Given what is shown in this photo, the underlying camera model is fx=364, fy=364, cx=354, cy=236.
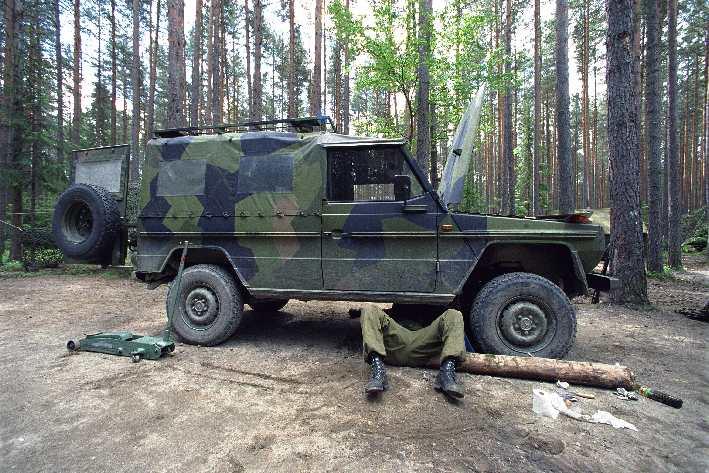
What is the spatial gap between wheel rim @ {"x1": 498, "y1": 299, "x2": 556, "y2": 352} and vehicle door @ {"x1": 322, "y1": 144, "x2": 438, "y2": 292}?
84 cm

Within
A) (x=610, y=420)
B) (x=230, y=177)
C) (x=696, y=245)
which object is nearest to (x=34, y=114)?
(x=230, y=177)

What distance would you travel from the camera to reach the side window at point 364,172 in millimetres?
4113

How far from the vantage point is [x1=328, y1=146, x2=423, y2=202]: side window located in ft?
13.5

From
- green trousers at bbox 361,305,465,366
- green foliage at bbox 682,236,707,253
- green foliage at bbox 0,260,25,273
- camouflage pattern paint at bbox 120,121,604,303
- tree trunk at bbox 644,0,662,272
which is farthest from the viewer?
green foliage at bbox 682,236,707,253

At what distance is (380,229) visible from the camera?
13.0 ft

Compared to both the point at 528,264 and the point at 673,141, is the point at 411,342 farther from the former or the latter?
the point at 673,141

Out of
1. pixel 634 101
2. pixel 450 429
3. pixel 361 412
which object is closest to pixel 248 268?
pixel 361 412

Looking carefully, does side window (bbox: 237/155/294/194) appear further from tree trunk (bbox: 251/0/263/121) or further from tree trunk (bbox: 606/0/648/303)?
tree trunk (bbox: 251/0/263/121)

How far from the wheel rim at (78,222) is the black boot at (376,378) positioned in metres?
4.00

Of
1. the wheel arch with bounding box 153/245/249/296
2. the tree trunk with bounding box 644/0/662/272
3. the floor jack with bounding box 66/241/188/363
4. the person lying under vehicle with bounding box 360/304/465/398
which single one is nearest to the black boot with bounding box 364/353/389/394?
the person lying under vehicle with bounding box 360/304/465/398

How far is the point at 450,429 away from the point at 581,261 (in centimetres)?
239

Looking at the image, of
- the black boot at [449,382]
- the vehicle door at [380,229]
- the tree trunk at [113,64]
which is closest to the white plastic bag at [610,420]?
the black boot at [449,382]

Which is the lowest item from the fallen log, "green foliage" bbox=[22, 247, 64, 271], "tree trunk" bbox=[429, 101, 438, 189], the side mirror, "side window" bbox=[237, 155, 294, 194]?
the fallen log

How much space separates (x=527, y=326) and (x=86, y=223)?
5572mm
